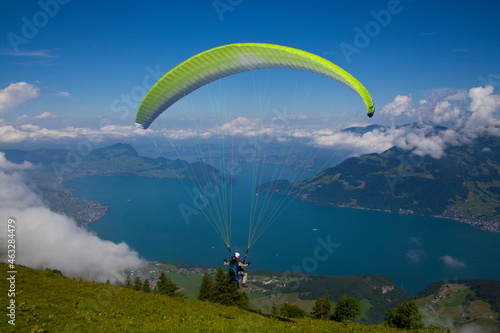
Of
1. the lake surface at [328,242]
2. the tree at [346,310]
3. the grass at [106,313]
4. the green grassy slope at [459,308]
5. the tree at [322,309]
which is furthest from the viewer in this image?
the lake surface at [328,242]

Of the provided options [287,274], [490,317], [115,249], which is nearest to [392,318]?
[287,274]

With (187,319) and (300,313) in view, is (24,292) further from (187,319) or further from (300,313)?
Answer: (300,313)

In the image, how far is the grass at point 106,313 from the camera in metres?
6.41

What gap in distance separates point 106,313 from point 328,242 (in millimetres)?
133365

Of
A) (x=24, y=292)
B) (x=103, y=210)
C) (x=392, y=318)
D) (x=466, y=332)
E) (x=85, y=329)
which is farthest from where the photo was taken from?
(x=103, y=210)

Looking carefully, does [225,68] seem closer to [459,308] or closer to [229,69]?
[229,69]

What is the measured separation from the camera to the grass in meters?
6.41

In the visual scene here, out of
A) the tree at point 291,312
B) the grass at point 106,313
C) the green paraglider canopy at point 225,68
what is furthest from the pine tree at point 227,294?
the green paraglider canopy at point 225,68

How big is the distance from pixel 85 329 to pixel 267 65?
991 cm

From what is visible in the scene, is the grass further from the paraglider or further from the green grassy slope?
the green grassy slope

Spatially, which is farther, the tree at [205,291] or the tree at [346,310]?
the tree at [205,291]

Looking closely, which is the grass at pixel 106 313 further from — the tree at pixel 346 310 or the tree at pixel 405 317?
the tree at pixel 405 317

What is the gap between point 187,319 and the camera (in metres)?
7.70

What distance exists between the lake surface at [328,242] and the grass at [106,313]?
8617 cm
